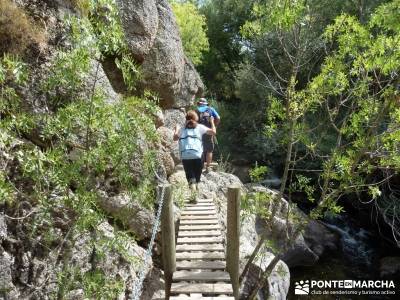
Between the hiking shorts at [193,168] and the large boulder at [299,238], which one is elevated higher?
the hiking shorts at [193,168]

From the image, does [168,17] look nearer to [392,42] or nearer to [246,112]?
[392,42]

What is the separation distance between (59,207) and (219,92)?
23.7 m

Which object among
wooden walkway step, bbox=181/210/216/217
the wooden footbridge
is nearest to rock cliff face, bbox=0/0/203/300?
the wooden footbridge

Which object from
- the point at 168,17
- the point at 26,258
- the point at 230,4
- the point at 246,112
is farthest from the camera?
the point at 230,4

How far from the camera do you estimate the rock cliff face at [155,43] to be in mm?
9180

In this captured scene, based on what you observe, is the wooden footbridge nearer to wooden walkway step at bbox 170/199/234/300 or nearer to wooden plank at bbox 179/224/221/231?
wooden walkway step at bbox 170/199/234/300

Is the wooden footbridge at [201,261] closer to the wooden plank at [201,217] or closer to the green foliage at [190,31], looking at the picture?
the wooden plank at [201,217]

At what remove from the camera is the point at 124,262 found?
5801 millimetres

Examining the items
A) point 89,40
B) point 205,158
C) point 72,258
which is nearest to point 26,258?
point 72,258

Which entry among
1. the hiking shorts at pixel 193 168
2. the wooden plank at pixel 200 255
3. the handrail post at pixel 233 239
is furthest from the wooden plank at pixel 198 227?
the hiking shorts at pixel 193 168

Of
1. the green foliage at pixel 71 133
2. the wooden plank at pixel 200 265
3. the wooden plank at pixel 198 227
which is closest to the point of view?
the green foliage at pixel 71 133

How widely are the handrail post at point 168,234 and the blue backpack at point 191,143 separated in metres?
2.48

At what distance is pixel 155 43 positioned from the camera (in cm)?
1009

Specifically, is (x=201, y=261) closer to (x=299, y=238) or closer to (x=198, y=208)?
(x=198, y=208)
